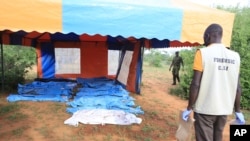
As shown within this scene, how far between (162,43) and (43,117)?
174 inches

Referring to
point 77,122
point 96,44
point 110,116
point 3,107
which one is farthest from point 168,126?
point 96,44

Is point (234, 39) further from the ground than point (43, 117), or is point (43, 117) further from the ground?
point (234, 39)

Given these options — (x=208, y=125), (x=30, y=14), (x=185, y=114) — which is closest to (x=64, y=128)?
(x=30, y=14)

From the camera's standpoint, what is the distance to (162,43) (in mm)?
9031

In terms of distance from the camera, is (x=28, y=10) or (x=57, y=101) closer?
(x=28, y=10)

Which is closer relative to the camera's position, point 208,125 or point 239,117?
point 208,125

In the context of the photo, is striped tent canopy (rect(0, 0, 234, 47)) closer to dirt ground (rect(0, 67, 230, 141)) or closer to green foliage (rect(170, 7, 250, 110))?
dirt ground (rect(0, 67, 230, 141))

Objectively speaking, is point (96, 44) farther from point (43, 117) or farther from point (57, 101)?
point (43, 117)

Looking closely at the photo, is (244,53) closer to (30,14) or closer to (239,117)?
(239,117)

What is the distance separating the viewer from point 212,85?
3.04 metres

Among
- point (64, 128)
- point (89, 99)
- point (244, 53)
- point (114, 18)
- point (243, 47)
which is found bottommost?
point (64, 128)

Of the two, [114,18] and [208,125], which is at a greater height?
[114,18]

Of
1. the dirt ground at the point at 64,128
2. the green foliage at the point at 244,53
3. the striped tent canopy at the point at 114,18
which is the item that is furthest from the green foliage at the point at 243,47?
the striped tent canopy at the point at 114,18

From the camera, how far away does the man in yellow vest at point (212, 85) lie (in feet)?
9.91
